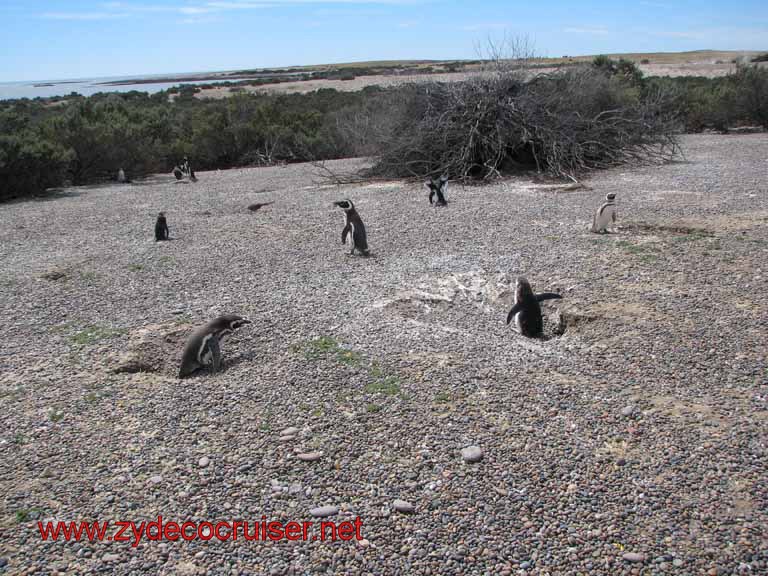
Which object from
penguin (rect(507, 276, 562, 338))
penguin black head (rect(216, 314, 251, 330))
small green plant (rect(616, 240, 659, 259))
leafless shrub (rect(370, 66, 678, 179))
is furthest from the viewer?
leafless shrub (rect(370, 66, 678, 179))

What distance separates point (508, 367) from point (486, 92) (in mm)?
11282

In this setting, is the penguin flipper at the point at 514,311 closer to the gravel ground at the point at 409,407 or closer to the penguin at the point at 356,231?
the gravel ground at the point at 409,407

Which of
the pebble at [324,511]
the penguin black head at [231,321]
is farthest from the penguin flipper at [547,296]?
the pebble at [324,511]

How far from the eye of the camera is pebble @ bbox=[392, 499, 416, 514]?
3113mm

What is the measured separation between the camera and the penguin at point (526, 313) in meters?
5.38

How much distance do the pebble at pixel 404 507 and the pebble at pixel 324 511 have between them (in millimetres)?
313

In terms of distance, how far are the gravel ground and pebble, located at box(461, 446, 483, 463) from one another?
0.02 m

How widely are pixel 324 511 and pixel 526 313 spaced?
296 cm

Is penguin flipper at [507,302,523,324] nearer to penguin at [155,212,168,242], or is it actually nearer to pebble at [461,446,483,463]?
pebble at [461,446,483,463]

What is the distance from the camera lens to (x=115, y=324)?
573cm

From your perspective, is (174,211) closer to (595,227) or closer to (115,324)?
(115,324)

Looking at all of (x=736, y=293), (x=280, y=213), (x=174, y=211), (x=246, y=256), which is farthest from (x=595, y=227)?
(x=174, y=211)

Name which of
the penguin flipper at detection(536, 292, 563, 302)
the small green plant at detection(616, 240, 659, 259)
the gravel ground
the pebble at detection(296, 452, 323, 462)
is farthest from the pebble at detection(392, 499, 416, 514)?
the small green plant at detection(616, 240, 659, 259)
